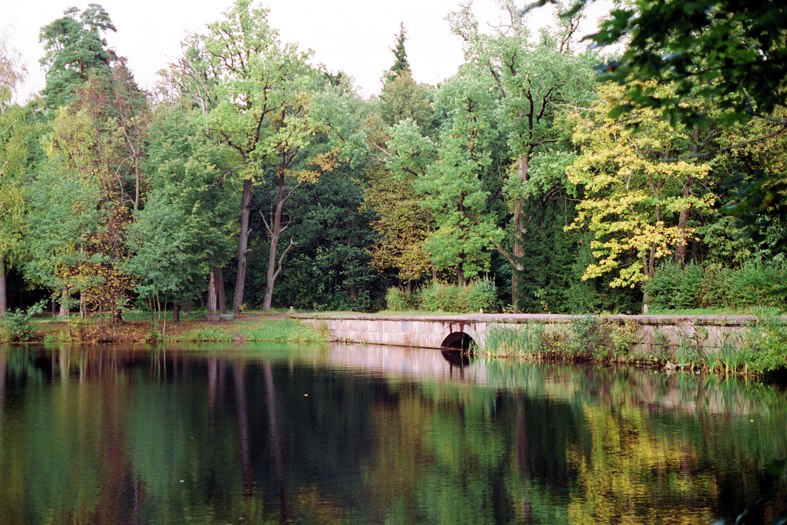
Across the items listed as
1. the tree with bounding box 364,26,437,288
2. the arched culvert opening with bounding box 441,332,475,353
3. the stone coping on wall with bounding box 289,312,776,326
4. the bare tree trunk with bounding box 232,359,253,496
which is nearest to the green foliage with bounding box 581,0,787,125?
the bare tree trunk with bounding box 232,359,253,496

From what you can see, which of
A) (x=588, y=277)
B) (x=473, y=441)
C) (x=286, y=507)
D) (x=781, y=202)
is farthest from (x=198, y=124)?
(x=781, y=202)

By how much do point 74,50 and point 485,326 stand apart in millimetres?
32967

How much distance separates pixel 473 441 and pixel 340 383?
25.6ft

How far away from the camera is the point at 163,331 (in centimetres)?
3656

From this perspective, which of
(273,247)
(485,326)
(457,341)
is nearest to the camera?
(485,326)

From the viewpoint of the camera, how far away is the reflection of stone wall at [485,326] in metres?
21.8

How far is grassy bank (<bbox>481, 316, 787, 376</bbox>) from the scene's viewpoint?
2011cm

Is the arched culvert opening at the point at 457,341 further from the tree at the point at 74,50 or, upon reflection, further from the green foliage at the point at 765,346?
the tree at the point at 74,50

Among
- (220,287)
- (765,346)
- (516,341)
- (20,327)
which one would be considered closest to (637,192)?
(516,341)

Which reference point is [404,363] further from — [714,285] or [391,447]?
[391,447]

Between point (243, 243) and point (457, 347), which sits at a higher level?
point (243, 243)

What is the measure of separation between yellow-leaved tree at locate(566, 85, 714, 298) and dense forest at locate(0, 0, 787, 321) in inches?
4.2

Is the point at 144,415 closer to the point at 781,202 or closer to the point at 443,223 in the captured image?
the point at 781,202

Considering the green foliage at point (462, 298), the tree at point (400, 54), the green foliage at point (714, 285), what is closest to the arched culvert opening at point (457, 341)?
the green foliage at point (462, 298)
